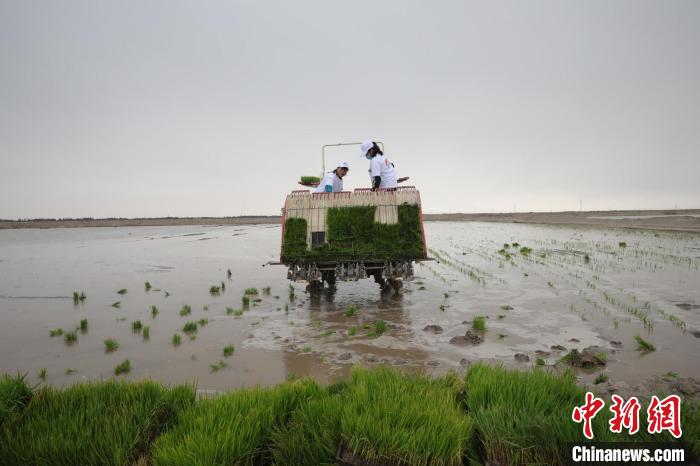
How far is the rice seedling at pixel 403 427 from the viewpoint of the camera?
8.19 feet

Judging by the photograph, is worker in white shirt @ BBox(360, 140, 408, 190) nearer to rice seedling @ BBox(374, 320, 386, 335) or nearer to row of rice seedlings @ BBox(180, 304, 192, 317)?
rice seedling @ BBox(374, 320, 386, 335)

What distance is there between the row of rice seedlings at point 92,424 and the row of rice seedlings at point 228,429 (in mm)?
208

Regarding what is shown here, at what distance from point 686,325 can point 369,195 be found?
7.06 meters

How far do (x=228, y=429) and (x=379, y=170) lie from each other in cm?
865

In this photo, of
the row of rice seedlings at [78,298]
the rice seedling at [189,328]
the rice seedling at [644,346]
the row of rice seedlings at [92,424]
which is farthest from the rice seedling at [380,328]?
the row of rice seedlings at [78,298]

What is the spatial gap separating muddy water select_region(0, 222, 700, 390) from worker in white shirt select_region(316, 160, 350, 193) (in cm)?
309

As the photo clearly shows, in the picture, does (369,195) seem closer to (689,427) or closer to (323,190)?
(323,190)

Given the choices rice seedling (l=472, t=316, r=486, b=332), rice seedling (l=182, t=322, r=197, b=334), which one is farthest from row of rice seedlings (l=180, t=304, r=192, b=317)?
rice seedling (l=472, t=316, r=486, b=332)

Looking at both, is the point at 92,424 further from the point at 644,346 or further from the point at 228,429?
the point at 644,346

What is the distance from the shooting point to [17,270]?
1766cm

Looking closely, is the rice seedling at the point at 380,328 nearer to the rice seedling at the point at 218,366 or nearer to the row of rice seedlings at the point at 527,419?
the rice seedling at the point at 218,366

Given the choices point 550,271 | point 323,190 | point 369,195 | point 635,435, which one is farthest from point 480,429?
point 550,271

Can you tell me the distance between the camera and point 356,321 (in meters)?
8.53

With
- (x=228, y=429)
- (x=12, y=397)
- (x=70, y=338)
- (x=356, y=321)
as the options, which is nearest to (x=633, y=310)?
(x=356, y=321)
